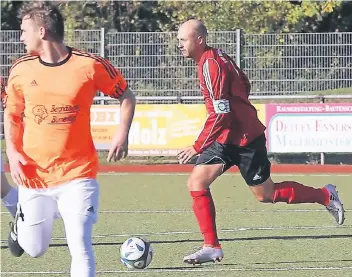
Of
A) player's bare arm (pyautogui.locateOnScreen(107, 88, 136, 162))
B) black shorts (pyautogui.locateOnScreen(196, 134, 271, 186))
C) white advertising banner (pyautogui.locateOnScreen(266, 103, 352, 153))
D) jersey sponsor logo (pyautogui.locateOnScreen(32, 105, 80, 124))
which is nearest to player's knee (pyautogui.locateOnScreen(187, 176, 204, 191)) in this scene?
black shorts (pyautogui.locateOnScreen(196, 134, 271, 186))

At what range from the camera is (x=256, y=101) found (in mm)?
20266

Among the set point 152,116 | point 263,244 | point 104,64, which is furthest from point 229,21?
point 104,64

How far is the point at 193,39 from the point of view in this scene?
328 inches

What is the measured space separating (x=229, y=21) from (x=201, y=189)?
18.3 meters

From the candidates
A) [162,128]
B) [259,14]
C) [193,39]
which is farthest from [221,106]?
[259,14]

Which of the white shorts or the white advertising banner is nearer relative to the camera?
the white shorts

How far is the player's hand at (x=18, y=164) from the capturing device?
630cm

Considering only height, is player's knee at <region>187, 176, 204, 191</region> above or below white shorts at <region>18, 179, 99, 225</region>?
below

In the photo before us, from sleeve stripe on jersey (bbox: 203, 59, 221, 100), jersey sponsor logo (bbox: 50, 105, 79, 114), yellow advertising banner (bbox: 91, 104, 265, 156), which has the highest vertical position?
sleeve stripe on jersey (bbox: 203, 59, 221, 100)

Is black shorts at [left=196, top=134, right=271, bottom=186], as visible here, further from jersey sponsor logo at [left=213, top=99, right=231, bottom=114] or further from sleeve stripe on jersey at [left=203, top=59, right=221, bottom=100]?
sleeve stripe on jersey at [left=203, top=59, right=221, bottom=100]

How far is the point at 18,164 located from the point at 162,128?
42.3 ft

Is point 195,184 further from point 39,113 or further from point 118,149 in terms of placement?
point 39,113

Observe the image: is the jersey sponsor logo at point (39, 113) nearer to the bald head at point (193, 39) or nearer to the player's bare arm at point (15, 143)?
the player's bare arm at point (15, 143)

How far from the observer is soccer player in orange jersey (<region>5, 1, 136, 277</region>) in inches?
245
